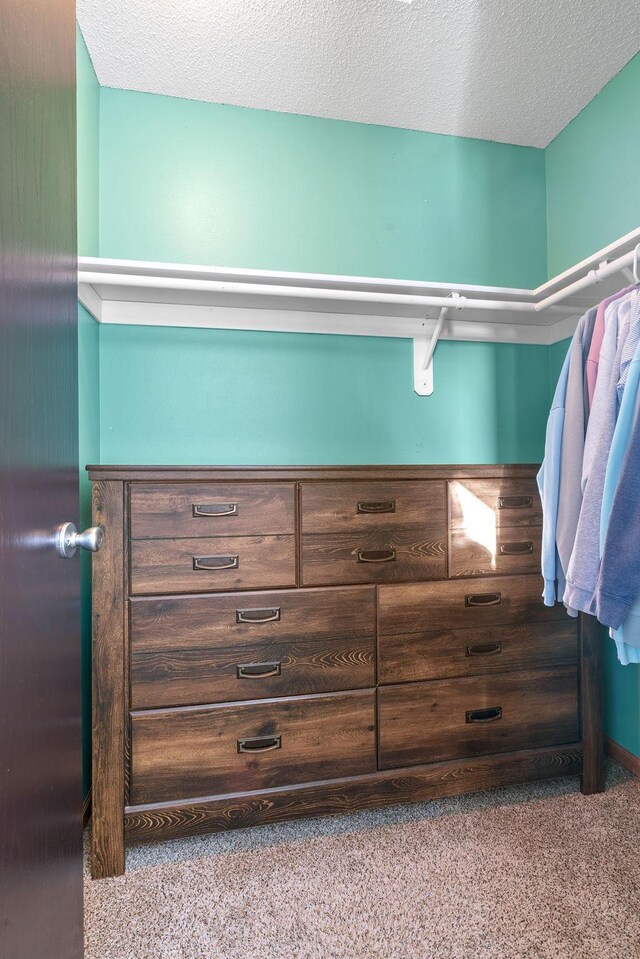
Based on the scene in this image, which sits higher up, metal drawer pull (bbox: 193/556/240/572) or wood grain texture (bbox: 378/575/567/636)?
metal drawer pull (bbox: 193/556/240/572)

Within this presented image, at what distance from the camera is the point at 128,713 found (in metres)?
1.37

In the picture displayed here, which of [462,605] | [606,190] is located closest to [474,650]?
[462,605]

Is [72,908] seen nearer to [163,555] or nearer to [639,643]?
[163,555]

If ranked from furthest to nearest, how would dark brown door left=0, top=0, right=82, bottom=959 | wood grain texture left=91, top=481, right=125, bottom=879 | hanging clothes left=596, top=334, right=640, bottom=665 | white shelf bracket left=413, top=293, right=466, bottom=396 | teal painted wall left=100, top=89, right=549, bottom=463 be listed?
white shelf bracket left=413, top=293, right=466, bottom=396, teal painted wall left=100, top=89, right=549, bottom=463, wood grain texture left=91, top=481, right=125, bottom=879, hanging clothes left=596, top=334, right=640, bottom=665, dark brown door left=0, top=0, right=82, bottom=959

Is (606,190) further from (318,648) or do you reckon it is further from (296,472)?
(318,648)

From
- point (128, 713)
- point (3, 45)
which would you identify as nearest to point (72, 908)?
point (128, 713)

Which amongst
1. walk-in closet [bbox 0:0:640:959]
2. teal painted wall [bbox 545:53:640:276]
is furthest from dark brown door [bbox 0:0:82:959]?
teal painted wall [bbox 545:53:640:276]

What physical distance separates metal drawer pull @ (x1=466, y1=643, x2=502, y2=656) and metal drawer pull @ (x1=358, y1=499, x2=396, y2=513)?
520 mm

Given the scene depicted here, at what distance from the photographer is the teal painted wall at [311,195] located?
1850mm

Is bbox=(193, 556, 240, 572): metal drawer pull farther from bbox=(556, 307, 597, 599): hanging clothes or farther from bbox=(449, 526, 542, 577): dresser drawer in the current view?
bbox=(556, 307, 597, 599): hanging clothes

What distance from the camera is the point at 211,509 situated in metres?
1.42

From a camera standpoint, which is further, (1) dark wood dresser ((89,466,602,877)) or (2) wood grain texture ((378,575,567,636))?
(2) wood grain texture ((378,575,567,636))

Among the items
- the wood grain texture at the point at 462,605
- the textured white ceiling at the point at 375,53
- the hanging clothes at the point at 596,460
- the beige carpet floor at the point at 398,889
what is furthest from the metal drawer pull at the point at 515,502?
the textured white ceiling at the point at 375,53

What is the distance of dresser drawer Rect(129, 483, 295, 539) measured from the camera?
54.6 inches
